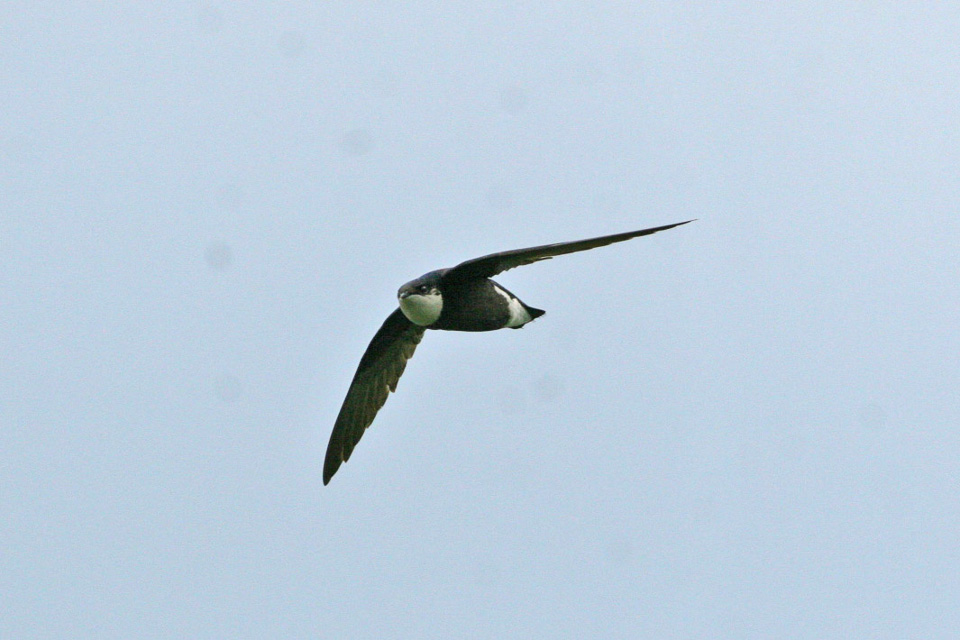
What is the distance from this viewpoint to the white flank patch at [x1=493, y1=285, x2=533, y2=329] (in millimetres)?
13398

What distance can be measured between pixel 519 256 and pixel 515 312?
4.99ft

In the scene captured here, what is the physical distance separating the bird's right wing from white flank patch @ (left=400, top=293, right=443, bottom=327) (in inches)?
60.2

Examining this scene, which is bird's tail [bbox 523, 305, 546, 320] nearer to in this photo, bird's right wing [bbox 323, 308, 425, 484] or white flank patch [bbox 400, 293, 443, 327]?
white flank patch [bbox 400, 293, 443, 327]

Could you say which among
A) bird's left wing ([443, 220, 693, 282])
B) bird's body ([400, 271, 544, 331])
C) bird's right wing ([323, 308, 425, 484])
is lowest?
bird's right wing ([323, 308, 425, 484])

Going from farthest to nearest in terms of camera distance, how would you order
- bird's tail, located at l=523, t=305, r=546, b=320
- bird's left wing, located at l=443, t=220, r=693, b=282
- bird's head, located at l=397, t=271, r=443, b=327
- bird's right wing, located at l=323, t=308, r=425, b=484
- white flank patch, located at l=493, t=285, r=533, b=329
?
1. bird's right wing, located at l=323, t=308, r=425, b=484
2. bird's tail, located at l=523, t=305, r=546, b=320
3. white flank patch, located at l=493, t=285, r=533, b=329
4. bird's head, located at l=397, t=271, r=443, b=327
5. bird's left wing, located at l=443, t=220, r=693, b=282

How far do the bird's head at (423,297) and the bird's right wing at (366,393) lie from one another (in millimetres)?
1639

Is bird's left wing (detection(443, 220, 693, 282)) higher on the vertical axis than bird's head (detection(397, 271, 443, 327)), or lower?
higher

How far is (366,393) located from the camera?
49.2ft

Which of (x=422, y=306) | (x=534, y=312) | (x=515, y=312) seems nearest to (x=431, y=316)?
(x=422, y=306)

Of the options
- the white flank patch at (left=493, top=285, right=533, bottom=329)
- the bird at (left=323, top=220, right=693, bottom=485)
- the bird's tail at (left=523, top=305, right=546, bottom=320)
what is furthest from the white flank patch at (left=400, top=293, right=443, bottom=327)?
the bird's tail at (left=523, top=305, right=546, bottom=320)

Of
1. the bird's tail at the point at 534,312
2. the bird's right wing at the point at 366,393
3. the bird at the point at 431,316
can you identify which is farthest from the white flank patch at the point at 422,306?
the bird's right wing at the point at 366,393

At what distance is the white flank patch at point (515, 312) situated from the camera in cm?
1340

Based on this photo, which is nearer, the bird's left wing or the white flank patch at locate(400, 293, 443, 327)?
the bird's left wing

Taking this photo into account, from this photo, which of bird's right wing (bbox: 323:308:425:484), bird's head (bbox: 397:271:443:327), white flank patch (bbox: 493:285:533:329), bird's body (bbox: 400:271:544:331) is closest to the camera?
bird's head (bbox: 397:271:443:327)
